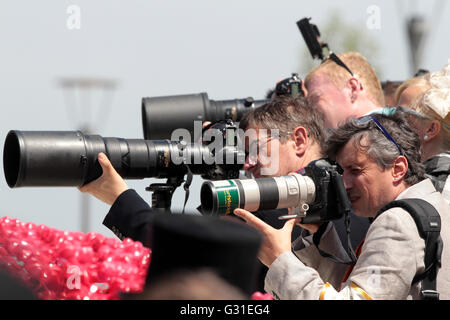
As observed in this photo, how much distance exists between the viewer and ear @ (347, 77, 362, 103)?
13.7 ft

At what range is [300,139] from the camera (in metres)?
3.46

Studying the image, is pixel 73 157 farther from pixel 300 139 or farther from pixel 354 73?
pixel 354 73

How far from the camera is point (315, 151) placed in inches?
138

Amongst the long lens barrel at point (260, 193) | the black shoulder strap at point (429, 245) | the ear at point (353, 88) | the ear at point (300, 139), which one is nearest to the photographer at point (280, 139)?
the ear at point (300, 139)

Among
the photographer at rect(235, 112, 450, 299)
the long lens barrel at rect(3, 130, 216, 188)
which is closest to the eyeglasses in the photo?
the photographer at rect(235, 112, 450, 299)

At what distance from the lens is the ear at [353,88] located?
4180 millimetres

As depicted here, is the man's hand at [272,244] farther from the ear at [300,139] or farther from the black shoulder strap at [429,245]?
the ear at [300,139]

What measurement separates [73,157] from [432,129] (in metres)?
1.48

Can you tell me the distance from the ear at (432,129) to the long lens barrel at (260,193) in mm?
673
